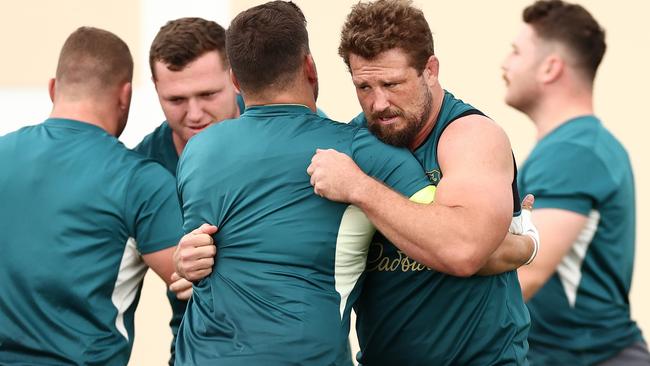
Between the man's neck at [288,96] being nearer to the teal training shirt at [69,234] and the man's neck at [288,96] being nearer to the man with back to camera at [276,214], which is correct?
the man with back to camera at [276,214]

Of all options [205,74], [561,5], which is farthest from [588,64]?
[205,74]

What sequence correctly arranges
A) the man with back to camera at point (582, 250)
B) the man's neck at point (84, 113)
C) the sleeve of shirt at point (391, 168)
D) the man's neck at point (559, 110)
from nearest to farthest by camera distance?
1. the sleeve of shirt at point (391, 168)
2. the man's neck at point (84, 113)
3. the man with back to camera at point (582, 250)
4. the man's neck at point (559, 110)

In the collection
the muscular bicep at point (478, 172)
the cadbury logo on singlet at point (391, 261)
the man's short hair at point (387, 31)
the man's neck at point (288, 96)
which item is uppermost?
the man's short hair at point (387, 31)

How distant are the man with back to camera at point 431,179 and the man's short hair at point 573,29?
2.12 m

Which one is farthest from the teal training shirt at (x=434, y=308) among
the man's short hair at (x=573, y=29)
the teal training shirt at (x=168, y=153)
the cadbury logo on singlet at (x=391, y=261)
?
the man's short hair at (x=573, y=29)

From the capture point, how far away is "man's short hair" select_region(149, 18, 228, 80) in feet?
16.2

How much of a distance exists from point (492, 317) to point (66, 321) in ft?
5.56

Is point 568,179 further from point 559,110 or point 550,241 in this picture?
point 559,110

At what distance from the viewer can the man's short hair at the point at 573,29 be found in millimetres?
5828

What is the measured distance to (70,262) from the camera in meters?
4.29

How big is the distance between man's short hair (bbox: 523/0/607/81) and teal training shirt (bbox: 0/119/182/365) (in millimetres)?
2504

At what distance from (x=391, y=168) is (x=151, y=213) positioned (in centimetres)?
123

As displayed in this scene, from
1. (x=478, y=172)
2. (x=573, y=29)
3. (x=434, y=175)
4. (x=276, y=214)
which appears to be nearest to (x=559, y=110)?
(x=573, y=29)

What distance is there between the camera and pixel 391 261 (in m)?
3.79
